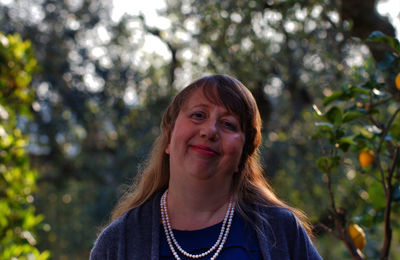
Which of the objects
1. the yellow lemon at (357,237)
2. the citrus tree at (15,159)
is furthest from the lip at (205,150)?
the citrus tree at (15,159)

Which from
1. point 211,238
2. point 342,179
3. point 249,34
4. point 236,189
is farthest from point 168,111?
point 342,179

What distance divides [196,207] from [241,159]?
0.32 meters

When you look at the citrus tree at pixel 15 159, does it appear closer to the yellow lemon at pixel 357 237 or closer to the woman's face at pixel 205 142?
the woman's face at pixel 205 142

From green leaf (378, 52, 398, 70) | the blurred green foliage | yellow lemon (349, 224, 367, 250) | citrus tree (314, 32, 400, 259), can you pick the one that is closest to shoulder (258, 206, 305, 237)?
citrus tree (314, 32, 400, 259)

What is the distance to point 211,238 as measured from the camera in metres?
1.67

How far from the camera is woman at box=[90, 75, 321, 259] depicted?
5.46 feet

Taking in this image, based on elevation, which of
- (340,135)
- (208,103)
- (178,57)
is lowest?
(178,57)

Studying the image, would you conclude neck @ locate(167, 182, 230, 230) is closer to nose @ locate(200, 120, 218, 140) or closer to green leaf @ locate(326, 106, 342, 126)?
nose @ locate(200, 120, 218, 140)

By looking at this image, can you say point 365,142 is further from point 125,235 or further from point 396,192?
point 125,235

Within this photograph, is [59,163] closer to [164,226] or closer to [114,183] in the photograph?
[114,183]

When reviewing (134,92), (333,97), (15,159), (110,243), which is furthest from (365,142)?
(134,92)

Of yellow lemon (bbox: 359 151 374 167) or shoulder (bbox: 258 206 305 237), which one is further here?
yellow lemon (bbox: 359 151 374 167)

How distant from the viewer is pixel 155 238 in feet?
5.50

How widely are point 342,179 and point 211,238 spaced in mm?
5141
